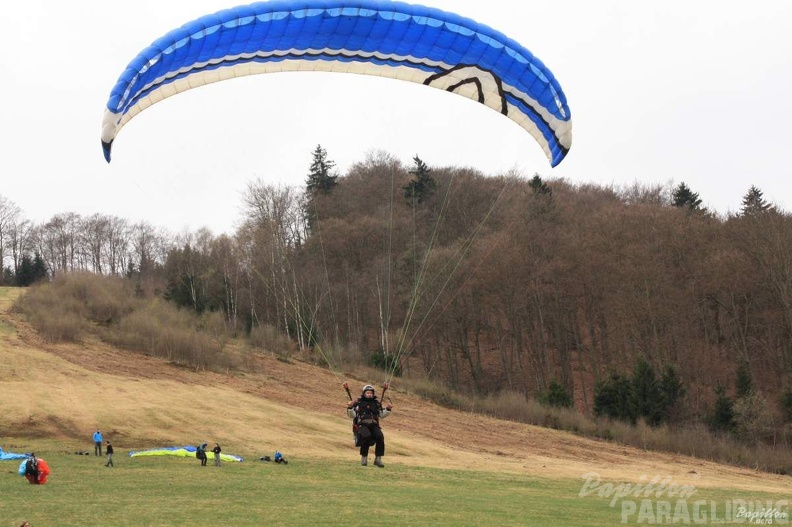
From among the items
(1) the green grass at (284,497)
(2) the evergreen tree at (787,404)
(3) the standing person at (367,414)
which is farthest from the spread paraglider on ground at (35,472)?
(2) the evergreen tree at (787,404)

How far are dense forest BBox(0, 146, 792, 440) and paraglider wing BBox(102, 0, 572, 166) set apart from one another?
63.0 feet

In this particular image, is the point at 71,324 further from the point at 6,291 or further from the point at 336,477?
the point at 336,477

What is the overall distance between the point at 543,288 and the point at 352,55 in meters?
32.8

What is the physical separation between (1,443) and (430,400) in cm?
2000

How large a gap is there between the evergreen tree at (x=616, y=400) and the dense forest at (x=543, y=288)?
87 millimetres

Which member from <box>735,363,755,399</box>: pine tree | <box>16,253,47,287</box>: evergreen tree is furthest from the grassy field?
<box>16,253,47,287</box>: evergreen tree

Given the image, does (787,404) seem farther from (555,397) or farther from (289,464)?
(289,464)

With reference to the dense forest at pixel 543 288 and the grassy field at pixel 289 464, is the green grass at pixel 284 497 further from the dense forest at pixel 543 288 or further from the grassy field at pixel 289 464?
the dense forest at pixel 543 288

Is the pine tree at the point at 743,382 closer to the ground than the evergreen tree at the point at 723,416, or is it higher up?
higher up

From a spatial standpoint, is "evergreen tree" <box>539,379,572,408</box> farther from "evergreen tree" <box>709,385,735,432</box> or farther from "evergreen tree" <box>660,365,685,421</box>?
"evergreen tree" <box>709,385,735,432</box>

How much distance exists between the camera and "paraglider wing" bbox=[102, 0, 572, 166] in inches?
424

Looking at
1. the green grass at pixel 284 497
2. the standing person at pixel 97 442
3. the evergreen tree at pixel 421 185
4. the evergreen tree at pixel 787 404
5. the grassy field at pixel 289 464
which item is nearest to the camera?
the green grass at pixel 284 497

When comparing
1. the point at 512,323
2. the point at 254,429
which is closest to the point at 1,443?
the point at 254,429

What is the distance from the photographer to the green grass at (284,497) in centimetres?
874
